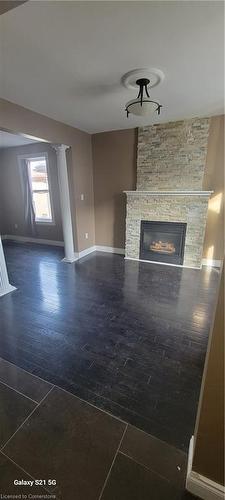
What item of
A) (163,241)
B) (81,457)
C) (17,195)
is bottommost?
(81,457)

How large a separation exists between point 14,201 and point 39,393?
5.52 meters

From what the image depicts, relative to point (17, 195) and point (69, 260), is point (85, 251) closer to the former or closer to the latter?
point (69, 260)

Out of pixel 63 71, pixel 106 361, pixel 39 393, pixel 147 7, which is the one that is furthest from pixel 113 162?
pixel 39 393

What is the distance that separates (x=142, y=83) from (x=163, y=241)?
2.60 m

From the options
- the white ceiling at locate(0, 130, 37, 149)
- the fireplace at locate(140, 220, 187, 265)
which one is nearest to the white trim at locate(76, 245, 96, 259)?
the fireplace at locate(140, 220, 187, 265)

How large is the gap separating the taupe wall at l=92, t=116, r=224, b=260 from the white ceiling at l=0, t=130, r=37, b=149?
1.55 meters

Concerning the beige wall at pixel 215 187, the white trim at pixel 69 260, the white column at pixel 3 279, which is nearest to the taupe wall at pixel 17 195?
Result: the white trim at pixel 69 260

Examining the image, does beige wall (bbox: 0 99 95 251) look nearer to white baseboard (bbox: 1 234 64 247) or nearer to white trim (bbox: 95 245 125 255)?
white trim (bbox: 95 245 125 255)

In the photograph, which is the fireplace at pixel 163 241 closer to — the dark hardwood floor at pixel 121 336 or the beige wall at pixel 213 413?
the dark hardwood floor at pixel 121 336

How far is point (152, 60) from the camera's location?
6.34ft

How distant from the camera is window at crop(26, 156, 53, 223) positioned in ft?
17.9

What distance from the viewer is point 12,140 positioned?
4.80 meters

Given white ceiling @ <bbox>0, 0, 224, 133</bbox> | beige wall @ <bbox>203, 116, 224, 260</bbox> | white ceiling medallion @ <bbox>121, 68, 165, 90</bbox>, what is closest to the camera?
white ceiling @ <bbox>0, 0, 224, 133</bbox>

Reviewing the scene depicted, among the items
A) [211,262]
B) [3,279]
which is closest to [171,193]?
[211,262]
